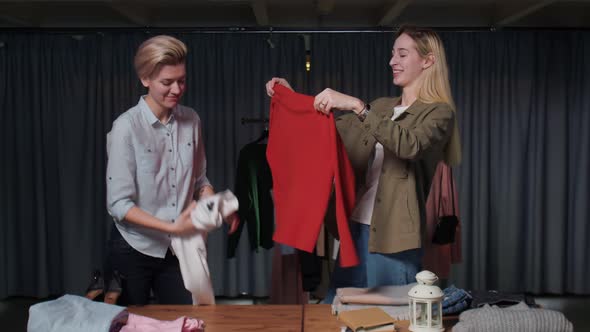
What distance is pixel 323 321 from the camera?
5.99 ft

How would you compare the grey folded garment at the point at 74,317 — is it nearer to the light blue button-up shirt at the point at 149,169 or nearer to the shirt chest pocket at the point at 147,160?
the light blue button-up shirt at the point at 149,169

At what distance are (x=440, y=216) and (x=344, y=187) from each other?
1.56 metres

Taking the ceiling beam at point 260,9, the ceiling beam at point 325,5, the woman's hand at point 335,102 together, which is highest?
the ceiling beam at point 325,5

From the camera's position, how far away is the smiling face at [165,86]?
1.95 meters

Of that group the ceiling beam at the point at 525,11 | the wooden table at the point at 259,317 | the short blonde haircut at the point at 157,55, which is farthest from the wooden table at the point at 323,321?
the ceiling beam at the point at 525,11

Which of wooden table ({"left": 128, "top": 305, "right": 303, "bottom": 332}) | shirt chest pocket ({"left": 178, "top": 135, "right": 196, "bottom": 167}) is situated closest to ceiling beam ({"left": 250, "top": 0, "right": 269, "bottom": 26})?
shirt chest pocket ({"left": 178, "top": 135, "right": 196, "bottom": 167})

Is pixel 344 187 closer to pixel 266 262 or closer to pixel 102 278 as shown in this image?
A: pixel 102 278

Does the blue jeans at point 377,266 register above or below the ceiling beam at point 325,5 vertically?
below

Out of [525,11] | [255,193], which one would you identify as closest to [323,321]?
[255,193]

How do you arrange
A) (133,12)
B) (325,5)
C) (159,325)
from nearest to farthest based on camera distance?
(159,325), (325,5), (133,12)

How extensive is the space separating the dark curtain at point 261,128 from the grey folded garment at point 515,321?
3.25 meters

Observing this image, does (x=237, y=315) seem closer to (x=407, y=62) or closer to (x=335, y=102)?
(x=335, y=102)

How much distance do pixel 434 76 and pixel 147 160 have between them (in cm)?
113

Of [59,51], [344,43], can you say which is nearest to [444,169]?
[344,43]
